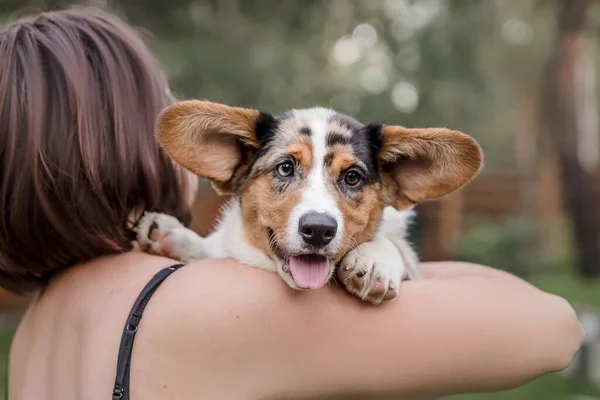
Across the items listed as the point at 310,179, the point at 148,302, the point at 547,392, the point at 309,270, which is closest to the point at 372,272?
the point at 309,270

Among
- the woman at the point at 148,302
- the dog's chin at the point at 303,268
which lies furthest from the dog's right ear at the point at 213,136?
the dog's chin at the point at 303,268

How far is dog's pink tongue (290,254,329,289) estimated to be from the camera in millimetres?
1903

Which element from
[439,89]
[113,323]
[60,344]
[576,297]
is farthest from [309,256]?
[576,297]

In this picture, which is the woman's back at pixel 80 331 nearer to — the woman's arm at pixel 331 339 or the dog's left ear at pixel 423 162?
the woman's arm at pixel 331 339

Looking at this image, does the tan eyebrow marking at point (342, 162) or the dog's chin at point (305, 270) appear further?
the tan eyebrow marking at point (342, 162)

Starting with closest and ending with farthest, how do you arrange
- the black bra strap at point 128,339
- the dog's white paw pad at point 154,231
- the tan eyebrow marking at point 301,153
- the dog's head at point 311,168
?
1. the black bra strap at point 128,339
2. the dog's head at point 311,168
3. the tan eyebrow marking at point 301,153
4. the dog's white paw pad at point 154,231

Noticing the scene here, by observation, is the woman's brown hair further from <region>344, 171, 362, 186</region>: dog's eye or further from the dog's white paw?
<region>344, 171, 362, 186</region>: dog's eye

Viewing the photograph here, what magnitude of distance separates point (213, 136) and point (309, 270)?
534 millimetres

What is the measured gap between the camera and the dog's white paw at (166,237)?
242 centimetres

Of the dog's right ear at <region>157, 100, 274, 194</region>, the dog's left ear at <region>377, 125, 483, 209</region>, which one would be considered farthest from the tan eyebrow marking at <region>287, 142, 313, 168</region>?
the dog's left ear at <region>377, 125, 483, 209</region>

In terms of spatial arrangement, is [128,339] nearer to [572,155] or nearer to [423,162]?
[423,162]

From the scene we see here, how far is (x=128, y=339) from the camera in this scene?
68.1 inches

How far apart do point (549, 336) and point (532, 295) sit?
131mm

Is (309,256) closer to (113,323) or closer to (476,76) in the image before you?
(113,323)
